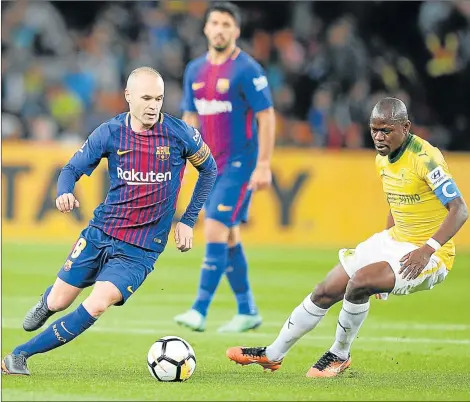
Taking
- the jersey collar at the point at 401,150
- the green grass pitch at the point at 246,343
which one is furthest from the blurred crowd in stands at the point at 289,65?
the jersey collar at the point at 401,150

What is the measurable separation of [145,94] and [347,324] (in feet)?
6.20

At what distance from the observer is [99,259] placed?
6.80 meters

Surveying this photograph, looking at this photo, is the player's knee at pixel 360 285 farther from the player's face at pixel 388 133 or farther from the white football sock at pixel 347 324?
the player's face at pixel 388 133

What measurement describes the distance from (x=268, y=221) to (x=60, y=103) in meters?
4.15

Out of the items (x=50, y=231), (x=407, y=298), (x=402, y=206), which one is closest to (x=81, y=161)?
(x=402, y=206)

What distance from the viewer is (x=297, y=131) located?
17703 mm

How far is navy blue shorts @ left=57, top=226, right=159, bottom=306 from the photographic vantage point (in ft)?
22.1

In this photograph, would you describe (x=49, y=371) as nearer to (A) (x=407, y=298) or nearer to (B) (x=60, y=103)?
(A) (x=407, y=298)

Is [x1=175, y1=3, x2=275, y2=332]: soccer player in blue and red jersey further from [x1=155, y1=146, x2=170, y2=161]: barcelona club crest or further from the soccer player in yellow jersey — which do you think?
[x1=155, y1=146, x2=170, y2=161]: barcelona club crest

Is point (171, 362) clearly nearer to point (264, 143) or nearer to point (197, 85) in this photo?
point (264, 143)

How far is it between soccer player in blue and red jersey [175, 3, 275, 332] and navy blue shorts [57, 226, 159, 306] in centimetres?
234

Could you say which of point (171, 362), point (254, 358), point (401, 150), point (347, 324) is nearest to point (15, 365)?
point (171, 362)

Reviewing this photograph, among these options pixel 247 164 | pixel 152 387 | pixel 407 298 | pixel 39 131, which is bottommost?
pixel 152 387

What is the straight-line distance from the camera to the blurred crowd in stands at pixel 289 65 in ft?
56.8
